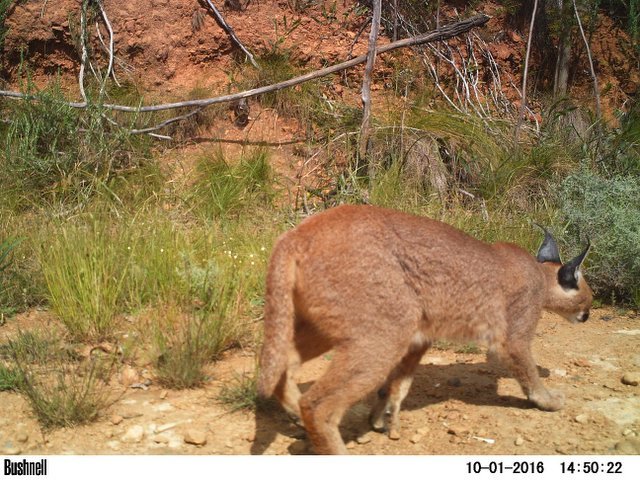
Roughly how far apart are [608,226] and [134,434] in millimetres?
5638

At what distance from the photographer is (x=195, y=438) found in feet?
15.1

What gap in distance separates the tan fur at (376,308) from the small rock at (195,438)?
0.55m

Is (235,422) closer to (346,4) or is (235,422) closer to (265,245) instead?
(265,245)

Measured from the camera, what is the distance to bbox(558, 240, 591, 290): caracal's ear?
5.67 m

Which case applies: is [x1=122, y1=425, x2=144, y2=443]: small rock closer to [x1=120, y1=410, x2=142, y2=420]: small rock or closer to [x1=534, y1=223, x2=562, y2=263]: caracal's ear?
[x1=120, y1=410, x2=142, y2=420]: small rock

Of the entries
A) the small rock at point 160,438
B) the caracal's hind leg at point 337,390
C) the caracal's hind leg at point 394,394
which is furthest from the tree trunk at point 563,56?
the small rock at point 160,438

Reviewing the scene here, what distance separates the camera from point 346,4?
11.3 metres

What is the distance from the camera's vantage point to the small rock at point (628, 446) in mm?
4598

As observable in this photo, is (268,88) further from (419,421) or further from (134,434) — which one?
(134,434)

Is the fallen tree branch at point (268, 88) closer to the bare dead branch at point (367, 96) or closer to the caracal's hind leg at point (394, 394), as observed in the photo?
the bare dead branch at point (367, 96)

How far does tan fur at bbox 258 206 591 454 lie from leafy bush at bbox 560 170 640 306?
104 inches

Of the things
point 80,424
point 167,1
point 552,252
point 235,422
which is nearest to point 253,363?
point 235,422

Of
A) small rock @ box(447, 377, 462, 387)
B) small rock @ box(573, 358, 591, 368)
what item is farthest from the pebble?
small rock @ box(573, 358, 591, 368)

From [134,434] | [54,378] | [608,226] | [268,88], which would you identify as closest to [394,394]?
[134,434]
